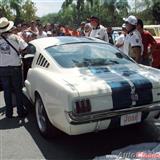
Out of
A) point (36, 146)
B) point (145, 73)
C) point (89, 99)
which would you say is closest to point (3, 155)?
point (36, 146)

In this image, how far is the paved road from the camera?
5.34 metres

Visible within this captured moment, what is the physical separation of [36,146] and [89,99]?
1.25 m

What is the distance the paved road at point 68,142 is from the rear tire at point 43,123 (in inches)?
4.0

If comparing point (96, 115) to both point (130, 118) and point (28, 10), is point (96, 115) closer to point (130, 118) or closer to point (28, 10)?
point (130, 118)

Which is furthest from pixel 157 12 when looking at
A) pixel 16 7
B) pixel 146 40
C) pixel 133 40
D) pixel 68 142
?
pixel 68 142

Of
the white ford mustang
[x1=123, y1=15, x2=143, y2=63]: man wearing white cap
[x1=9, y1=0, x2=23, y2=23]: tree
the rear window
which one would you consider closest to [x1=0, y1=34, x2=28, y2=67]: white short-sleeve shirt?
the white ford mustang

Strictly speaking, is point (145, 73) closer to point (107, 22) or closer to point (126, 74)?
point (126, 74)

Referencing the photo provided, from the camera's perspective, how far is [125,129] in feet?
20.5

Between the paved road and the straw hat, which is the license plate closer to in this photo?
the paved road

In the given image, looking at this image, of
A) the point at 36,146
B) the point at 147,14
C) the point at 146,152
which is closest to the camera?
the point at 146,152

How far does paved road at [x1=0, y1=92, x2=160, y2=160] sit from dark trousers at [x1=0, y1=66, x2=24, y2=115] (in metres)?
0.73

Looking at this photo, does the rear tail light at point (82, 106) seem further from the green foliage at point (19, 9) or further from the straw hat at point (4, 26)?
the green foliage at point (19, 9)

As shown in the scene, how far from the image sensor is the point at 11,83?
288 inches

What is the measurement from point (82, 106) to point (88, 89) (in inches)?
9.1
